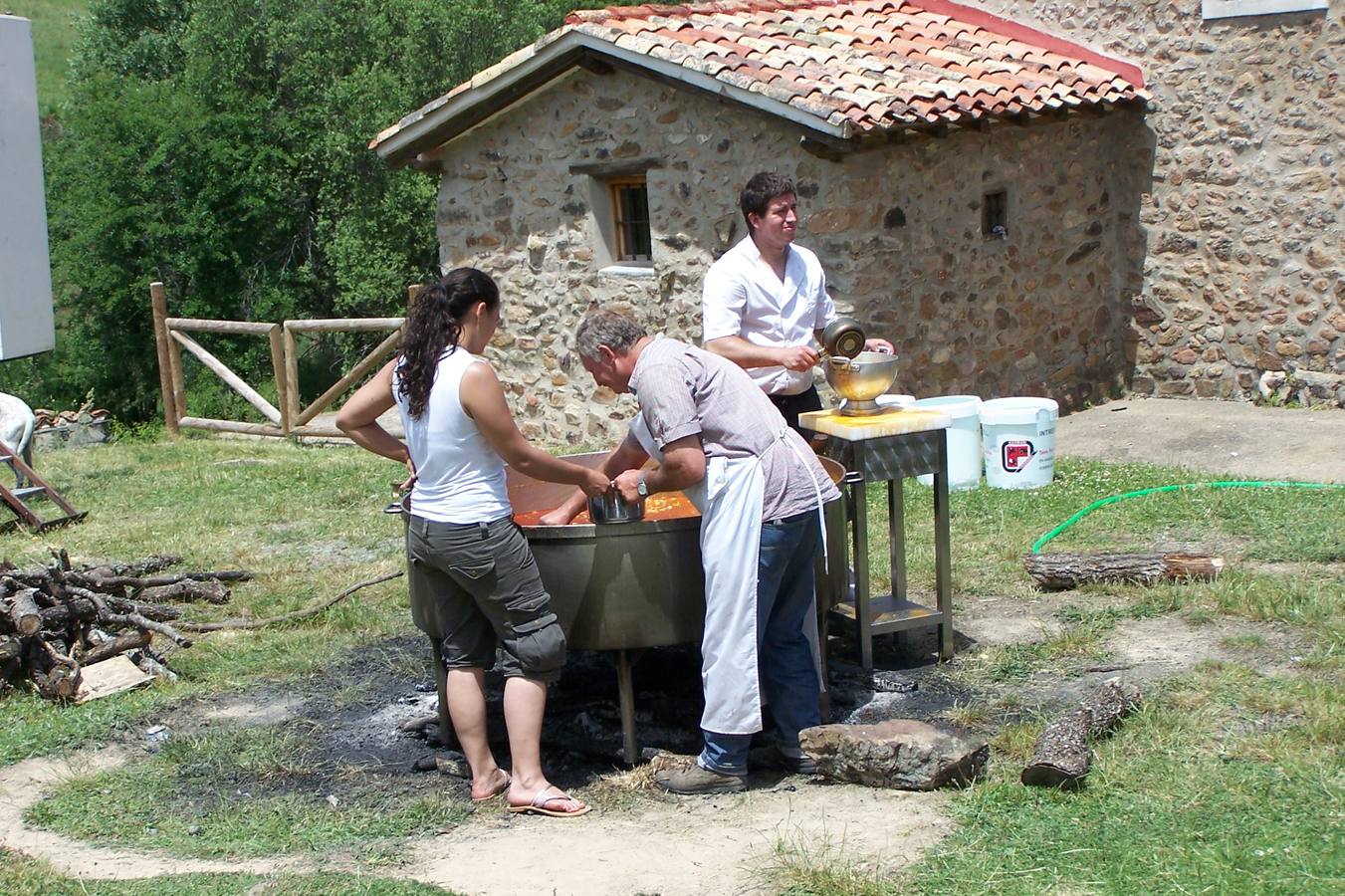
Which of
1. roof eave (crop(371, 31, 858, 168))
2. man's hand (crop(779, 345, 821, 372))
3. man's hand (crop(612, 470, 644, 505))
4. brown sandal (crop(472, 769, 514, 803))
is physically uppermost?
Answer: roof eave (crop(371, 31, 858, 168))

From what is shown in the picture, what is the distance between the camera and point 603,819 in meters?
4.76

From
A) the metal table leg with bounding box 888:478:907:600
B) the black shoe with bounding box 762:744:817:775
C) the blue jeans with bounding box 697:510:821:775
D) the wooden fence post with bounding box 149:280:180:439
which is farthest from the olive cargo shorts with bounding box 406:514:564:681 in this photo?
the wooden fence post with bounding box 149:280:180:439

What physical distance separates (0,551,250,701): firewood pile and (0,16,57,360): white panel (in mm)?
2976

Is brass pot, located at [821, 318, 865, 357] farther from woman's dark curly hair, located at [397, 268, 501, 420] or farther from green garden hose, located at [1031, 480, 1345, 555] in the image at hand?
green garden hose, located at [1031, 480, 1345, 555]

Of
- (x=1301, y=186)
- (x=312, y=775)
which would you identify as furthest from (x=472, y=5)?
(x=312, y=775)

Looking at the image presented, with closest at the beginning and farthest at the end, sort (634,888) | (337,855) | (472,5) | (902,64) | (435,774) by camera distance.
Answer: (634,888) < (337,855) < (435,774) < (902,64) < (472,5)

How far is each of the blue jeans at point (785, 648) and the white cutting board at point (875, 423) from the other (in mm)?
644

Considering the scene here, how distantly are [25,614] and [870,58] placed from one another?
729 cm

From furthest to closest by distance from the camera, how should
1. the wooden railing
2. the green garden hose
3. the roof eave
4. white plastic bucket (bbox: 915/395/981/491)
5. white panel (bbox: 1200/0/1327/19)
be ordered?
1. the wooden railing
2. white panel (bbox: 1200/0/1327/19)
3. the roof eave
4. white plastic bucket (bbox: 915/395/981/491)
5. the green garden hose

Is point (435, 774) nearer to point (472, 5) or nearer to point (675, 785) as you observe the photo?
point (675, 785)

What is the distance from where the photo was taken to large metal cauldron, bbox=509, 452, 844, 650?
4930 mm

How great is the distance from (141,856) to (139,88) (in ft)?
70.7

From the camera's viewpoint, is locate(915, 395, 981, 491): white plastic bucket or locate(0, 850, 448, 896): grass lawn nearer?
locate(0, 850, 448, 896): grass lawn

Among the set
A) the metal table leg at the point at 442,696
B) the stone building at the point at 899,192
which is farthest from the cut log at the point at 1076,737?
the stone building at the point at 899,192
